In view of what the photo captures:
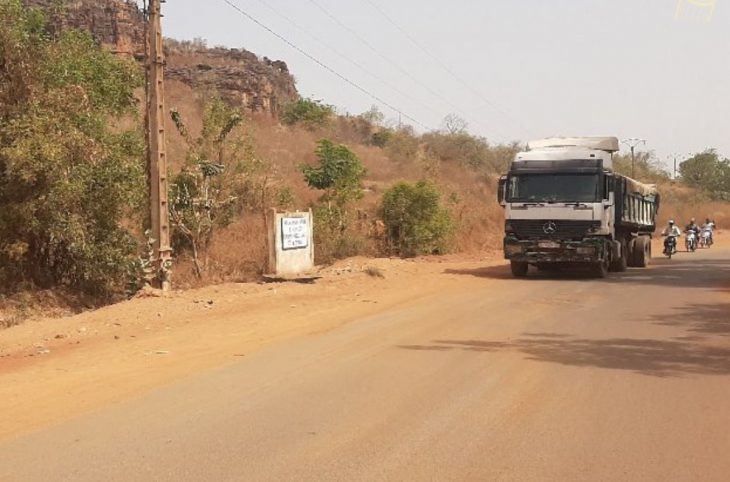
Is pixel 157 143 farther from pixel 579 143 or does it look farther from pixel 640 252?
pixel 640 252

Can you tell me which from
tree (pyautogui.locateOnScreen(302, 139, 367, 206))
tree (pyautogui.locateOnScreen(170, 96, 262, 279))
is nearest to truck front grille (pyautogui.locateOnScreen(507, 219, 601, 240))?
tree (pyautogui.locateOnScreen(170, 96, 262, 279))

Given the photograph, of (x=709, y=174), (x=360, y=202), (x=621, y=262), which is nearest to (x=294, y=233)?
(x=621, y=262)

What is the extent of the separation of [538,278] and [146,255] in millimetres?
10027

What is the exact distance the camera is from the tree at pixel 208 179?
20.5 metres

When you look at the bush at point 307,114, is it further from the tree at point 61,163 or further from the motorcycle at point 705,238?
the tree at point 61,163

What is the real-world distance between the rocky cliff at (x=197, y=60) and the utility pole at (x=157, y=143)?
4113cm

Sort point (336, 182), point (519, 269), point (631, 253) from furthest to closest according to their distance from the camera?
1. point (336, 182)
2. point (631, 253)
3. point (519, 269)

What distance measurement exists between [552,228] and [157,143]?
9734 mm

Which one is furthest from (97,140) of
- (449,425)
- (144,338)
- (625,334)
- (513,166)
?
(449,425)

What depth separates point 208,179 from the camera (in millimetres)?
20891

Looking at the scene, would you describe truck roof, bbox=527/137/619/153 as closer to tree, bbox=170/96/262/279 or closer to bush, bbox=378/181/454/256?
bush, bbox=378/181/454/256

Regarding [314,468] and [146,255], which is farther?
[146,255]

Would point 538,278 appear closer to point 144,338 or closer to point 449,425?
point 144,338

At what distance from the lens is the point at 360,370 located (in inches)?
323
